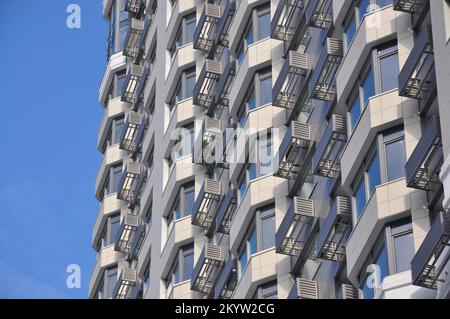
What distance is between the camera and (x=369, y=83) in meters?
52.8

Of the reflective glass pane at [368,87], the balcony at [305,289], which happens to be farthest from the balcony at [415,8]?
the balcony at [305,289]

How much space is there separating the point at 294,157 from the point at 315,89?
3.17m

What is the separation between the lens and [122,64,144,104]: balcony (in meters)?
84.6

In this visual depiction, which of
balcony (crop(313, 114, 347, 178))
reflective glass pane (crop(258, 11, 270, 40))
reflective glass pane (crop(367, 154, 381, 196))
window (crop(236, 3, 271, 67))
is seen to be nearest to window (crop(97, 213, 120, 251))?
window (crop(236, 3, 271, 67))

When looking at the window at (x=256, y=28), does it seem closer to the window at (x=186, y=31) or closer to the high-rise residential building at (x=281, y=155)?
the high-rise residential building at (x=281, y=155)

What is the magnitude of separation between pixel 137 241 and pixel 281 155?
19201 millimetres

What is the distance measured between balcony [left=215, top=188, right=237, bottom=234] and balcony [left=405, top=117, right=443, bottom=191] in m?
16.8

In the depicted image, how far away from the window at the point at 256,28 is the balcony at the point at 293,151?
25.2 feet

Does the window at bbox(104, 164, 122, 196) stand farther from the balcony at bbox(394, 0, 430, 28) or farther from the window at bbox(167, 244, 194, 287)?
the balcony at bbox(394, 0, 430, 28)

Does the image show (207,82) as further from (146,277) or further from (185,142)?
(146,277)

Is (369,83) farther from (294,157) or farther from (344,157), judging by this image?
(294,157)

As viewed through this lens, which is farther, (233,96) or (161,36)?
(161,36)

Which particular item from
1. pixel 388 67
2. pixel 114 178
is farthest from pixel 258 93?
pixel 114 178
